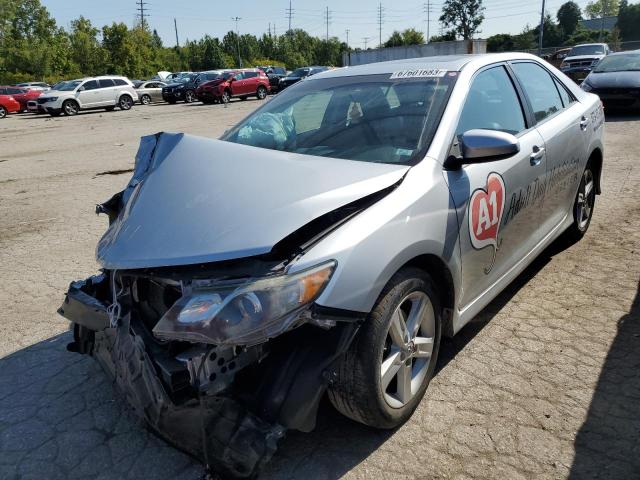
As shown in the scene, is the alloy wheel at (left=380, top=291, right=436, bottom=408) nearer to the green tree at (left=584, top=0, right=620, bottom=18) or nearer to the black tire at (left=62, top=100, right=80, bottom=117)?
the black tire at (left=62, top=100, right=80, bottom=117)

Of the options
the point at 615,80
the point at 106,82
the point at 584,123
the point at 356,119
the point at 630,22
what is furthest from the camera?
the point at 630,22

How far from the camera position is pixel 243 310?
189 centimetres

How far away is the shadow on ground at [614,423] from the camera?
88.2 inches

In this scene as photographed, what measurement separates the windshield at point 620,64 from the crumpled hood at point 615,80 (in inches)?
18.0

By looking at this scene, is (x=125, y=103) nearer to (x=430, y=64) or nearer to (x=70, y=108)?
(x=70, y=108)

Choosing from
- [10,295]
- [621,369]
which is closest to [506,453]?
[621,369]

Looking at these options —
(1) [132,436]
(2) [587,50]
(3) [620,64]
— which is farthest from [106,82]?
(1) [132,436]

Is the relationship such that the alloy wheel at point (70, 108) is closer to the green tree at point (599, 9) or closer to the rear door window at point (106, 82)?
the rear door window at point (106, 82)

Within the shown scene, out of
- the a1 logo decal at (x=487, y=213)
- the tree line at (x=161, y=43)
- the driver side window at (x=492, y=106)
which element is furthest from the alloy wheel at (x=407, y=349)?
the tree line at (x=161, y=43)

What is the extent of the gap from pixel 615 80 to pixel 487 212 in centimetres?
1186

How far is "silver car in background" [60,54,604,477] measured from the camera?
6.52ft

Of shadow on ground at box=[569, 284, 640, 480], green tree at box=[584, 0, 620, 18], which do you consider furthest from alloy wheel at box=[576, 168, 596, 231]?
green tree at box=[584, 0, 620, 18]

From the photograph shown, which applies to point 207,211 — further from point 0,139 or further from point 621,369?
point 0,139

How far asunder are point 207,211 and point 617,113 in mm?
14174
